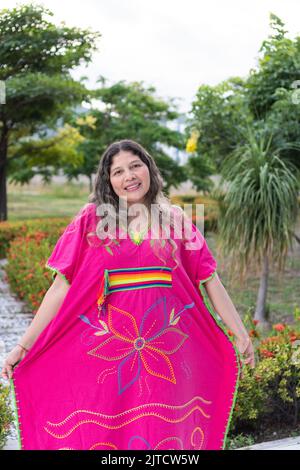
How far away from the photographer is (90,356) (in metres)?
2.39

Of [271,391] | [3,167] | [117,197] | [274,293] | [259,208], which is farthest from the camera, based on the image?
[3,167]

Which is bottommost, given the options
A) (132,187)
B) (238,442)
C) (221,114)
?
(238,442)

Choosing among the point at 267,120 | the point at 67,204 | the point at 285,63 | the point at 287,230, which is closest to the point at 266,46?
the point at 285,63

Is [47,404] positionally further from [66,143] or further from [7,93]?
[66,143]

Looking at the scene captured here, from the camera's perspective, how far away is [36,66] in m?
12.6

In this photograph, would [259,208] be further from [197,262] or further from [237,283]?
[197,262]

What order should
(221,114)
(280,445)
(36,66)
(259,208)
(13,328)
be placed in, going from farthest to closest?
(36,66) < (221,114) < (259,208) < (13,328) < (280,445)

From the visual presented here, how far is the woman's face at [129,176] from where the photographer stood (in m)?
2.41

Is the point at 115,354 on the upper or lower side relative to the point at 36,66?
lower

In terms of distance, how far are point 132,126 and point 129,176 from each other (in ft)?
41.0

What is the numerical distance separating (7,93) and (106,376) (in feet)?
32.0

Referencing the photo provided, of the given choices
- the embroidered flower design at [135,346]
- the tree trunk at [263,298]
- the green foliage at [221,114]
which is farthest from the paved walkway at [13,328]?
the green foliage at [221,114]

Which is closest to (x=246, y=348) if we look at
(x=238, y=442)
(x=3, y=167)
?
(x=238, y=442)

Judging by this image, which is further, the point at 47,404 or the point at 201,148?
the point at 201,148
